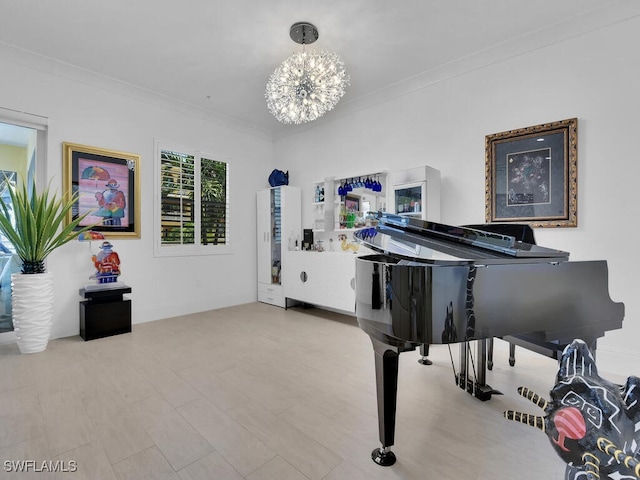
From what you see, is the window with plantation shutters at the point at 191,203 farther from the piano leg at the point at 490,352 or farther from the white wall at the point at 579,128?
the piano leg at the point at 490,352

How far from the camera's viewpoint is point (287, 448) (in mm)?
1590

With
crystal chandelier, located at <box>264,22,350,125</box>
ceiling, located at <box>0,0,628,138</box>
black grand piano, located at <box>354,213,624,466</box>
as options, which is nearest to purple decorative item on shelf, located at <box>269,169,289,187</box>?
ceiling, located at <box>0,0,628,138</box>

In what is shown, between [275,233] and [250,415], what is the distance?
132 inches

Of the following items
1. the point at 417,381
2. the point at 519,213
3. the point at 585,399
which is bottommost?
the point at 417,381

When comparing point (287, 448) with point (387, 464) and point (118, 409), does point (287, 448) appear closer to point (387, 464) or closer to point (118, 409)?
point (387, 464)

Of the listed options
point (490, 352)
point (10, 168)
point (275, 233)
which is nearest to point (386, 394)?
point (490, 352)

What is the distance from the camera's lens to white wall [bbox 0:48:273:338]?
3314mm

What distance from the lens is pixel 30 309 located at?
287cm

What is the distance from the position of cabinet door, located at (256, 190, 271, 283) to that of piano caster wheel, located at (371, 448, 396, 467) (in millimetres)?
3725

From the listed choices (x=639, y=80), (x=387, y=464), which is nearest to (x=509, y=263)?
(x=387, y=464)

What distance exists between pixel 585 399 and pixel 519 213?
2374 millimetres

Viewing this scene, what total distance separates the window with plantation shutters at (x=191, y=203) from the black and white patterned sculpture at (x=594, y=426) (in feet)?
14.4

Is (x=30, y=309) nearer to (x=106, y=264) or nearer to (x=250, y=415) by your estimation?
(x=106, y=264)

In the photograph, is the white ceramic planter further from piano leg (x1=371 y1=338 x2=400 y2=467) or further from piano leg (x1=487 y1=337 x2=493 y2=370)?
piano leg (x1=487 y1=337 x2=493 y2=370)
